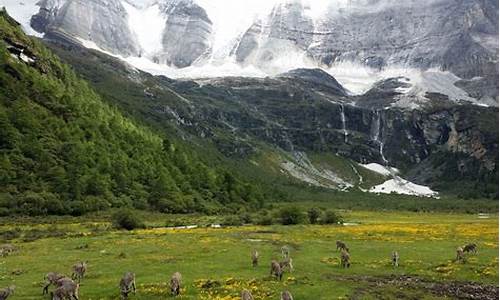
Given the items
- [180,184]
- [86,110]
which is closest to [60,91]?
[86,110]

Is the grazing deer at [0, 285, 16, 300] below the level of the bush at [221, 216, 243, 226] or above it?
above

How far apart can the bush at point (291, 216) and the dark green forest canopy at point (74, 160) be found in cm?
3973

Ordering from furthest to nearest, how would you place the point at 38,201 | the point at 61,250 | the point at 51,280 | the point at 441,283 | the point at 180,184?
the point at 180,184 < the point at 38,201 < the point at 61,250 < the point at 441,283 < the point at 51,280

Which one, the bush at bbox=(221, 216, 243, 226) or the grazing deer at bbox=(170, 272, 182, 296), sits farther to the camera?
the bush at bbox=(221, 216, 243, 226)

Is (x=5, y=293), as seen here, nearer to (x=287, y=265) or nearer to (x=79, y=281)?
(x=79, y=281)

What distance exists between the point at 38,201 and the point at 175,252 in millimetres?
67194

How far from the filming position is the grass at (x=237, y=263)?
37781 millimetres

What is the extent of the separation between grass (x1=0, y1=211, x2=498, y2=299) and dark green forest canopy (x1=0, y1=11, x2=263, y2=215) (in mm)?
48818

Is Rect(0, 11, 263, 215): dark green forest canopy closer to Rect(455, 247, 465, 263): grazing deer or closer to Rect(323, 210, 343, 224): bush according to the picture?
Rect(323, 210, 343, 224): bush

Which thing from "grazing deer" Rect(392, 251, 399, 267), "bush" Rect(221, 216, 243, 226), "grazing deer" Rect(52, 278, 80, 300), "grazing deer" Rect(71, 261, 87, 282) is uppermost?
"grazing deer" Rect(392, 251, 399, 267)

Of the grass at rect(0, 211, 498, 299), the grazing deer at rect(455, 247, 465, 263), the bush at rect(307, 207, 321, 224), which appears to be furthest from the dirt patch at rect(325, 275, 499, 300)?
the bush at rect(307, 207, 321, 224)

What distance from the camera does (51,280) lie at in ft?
120

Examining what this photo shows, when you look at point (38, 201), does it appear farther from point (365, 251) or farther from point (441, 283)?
point (441, 283)

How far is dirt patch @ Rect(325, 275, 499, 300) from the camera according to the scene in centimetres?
3625
